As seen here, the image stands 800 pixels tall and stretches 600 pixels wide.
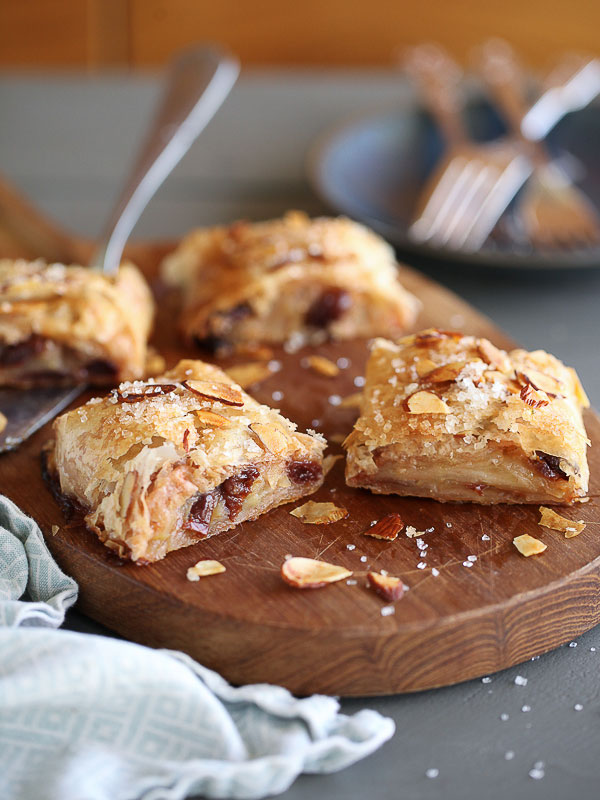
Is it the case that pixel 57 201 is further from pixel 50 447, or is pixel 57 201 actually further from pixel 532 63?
pixel 532 63

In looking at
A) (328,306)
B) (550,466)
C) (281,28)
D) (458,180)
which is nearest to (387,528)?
(550,466)

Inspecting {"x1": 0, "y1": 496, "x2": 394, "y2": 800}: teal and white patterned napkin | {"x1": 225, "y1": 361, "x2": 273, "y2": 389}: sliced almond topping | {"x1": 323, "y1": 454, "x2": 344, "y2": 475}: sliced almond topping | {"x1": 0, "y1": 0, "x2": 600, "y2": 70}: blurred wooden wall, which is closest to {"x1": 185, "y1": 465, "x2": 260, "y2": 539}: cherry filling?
{"x1": 323, "y1": 454, "x2": 344, "y2": 475}: sliced almond topping

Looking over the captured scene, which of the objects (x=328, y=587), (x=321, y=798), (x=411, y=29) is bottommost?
(x=321, y=798)

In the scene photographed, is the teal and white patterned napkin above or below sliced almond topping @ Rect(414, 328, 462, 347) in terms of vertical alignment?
below

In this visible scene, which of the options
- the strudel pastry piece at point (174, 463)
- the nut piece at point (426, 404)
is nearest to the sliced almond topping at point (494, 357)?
the nut piece at point (426, 404)

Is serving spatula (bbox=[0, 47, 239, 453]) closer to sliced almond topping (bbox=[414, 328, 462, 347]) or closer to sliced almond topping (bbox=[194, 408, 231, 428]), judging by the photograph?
sliced almond topping (bbox=[194, 408, 231, 428])

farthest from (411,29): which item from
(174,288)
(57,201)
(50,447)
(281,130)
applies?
(50,447)

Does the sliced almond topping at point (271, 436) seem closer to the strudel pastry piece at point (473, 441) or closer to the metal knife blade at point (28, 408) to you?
the strudel pastry piece at point (473, 441)
